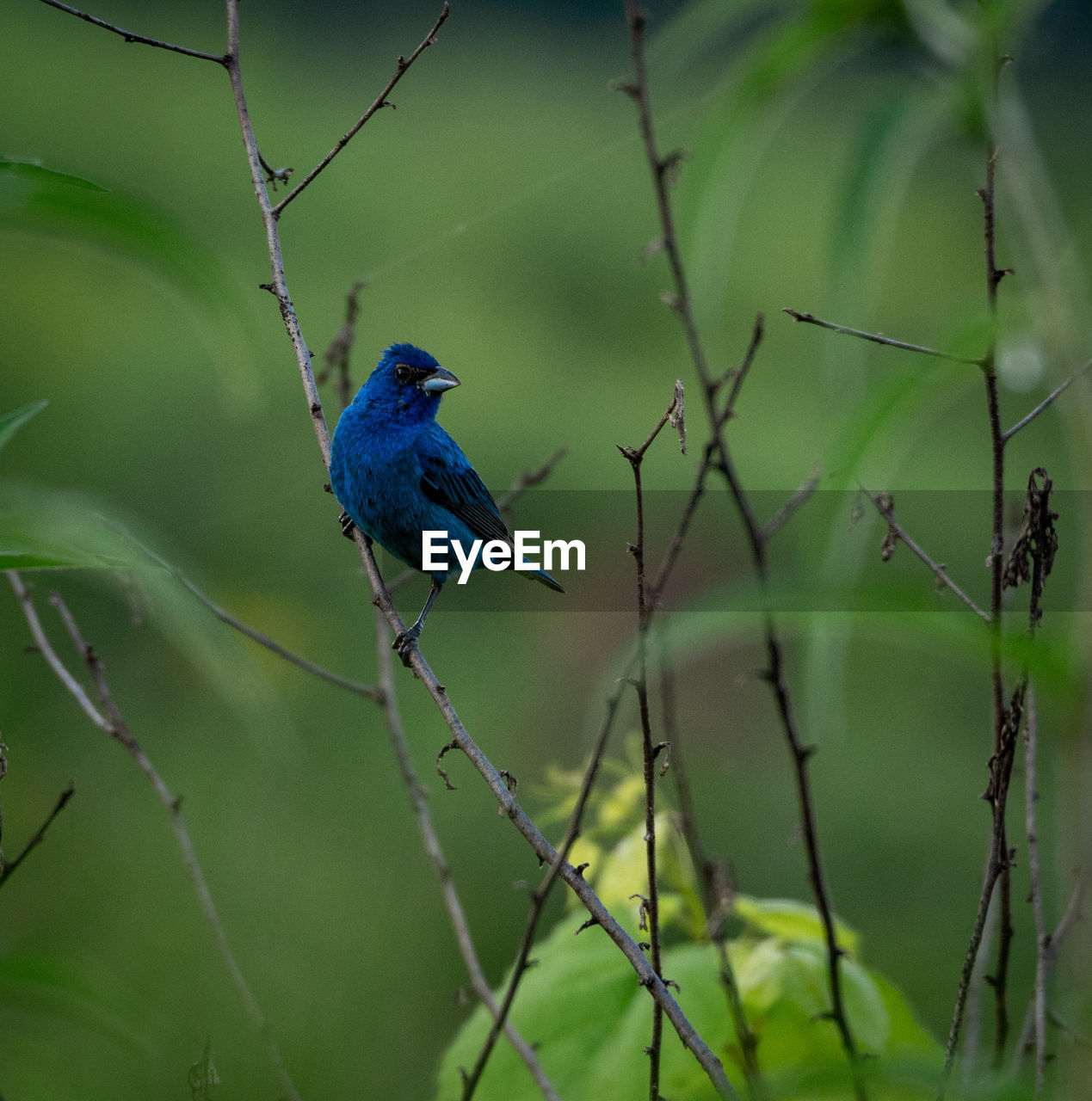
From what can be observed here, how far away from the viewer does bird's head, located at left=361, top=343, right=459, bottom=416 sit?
238cm

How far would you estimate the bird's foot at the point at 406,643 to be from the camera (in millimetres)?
1358

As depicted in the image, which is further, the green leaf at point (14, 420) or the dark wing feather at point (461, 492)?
the dark wing feather at point (461, 492)

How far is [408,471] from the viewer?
7.38 ft

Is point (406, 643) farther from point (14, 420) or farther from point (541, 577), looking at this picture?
point (541, 577)

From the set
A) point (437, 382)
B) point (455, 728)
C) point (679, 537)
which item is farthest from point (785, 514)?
point (437, 382)

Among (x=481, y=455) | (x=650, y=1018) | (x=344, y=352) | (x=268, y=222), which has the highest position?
(x=481, y=455)

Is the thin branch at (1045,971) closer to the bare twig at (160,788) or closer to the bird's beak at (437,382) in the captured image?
the bare twig at (160,788)

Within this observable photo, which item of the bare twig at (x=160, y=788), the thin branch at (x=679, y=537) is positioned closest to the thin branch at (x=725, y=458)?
the thin branch at (x=679, y=537)

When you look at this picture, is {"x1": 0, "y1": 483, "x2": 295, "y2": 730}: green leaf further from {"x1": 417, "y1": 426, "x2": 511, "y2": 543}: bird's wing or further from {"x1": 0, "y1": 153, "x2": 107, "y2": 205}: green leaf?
{"x1": 417, "y1": 426, "x2": 511, "y2": 543}: bird's wing

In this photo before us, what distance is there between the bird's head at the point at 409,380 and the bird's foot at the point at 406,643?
523 millimetres

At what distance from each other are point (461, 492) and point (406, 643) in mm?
859

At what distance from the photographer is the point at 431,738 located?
146 inches

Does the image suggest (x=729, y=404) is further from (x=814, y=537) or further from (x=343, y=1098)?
(x=343, y=1098)

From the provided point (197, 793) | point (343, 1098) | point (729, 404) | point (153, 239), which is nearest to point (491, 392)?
point (197, 793)
